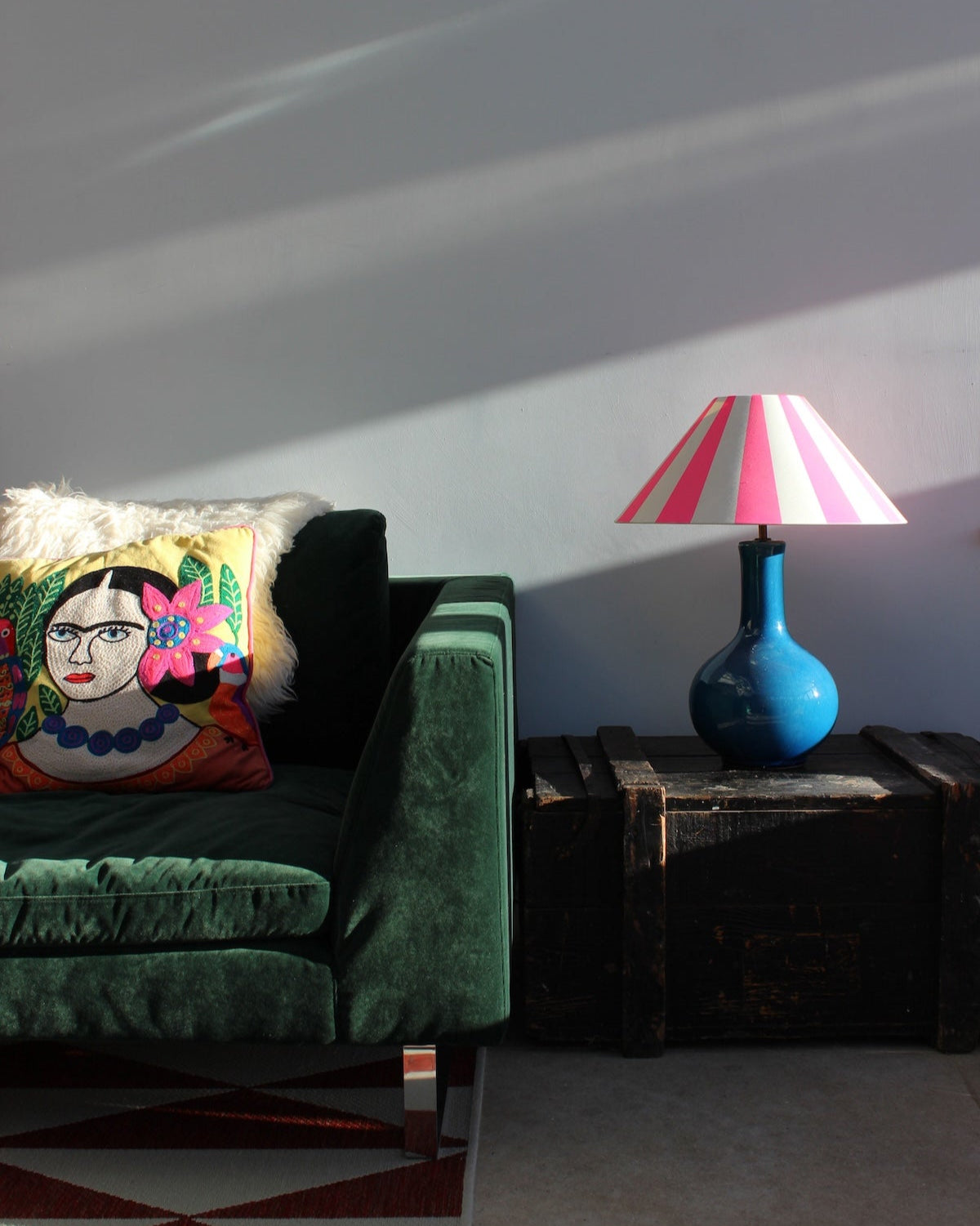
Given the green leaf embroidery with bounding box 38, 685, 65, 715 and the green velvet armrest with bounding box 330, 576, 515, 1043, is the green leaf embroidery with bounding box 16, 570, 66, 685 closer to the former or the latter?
the green leaf embroidery with bounding box 38, 685, 65, 715

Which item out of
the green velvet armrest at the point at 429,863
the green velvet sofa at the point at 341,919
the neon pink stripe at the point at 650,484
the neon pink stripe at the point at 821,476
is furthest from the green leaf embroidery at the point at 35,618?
the neon pink stripe at the point at 821,476

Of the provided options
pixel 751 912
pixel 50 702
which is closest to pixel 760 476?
pixel 751 912

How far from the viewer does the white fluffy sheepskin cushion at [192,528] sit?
1845 mm

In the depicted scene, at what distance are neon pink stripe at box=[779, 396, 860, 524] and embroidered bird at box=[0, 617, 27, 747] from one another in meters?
1.20

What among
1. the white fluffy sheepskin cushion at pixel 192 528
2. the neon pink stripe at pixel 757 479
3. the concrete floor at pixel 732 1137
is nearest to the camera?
the concrete floor at pixel 732 1137

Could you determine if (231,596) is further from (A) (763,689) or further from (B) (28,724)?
(A) (763,689)

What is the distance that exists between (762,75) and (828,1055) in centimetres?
162

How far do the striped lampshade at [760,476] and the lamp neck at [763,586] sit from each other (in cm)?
16

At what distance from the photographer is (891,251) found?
6.72ft

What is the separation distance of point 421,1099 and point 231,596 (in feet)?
2.59

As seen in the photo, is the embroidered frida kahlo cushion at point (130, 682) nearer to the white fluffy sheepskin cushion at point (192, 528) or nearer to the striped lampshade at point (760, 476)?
the white fluffy sheepskin cushion at point (192, 528)

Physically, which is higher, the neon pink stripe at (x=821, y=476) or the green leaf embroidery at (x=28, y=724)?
the neon pink stripe at (x=821, y=476)

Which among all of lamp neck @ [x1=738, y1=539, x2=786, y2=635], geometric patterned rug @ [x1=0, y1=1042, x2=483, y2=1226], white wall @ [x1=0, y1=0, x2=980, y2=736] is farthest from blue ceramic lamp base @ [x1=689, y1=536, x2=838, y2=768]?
geometric patterned rug @ [x1=0, y1=1042, x2=483, y2=1226]

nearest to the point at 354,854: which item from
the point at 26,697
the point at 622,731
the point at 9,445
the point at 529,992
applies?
the point at 529,992
